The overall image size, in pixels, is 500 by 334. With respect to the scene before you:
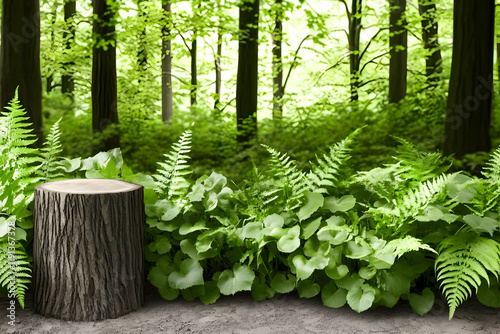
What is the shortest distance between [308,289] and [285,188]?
27.6 inches

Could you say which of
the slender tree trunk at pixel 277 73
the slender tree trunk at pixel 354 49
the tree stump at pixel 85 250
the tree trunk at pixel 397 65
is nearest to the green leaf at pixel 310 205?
the tree stump at pixel 85 250

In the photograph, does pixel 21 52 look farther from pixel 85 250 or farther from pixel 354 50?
pixel 354 50

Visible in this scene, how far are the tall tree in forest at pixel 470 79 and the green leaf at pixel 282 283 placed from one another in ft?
17.2

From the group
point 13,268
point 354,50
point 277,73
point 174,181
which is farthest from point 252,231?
point 277,73

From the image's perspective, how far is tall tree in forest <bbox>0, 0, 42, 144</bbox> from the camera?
8.82m

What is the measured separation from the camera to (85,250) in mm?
3361

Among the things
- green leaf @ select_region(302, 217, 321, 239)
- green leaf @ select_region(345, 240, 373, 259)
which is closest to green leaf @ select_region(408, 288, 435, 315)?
green leaf @ select_region(345, 240, 373, 259)

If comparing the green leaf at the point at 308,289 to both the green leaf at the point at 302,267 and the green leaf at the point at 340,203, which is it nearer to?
the green leaf at the point at 302,267

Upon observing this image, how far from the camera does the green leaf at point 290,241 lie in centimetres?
348

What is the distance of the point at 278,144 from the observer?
12711 millimetres

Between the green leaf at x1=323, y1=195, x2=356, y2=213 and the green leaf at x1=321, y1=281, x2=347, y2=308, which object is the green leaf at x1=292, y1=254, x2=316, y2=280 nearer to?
the green leaf at x1=321, y1=281, x2=347, y2=308

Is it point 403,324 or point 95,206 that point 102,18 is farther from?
point 403,324

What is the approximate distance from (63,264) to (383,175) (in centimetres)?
233

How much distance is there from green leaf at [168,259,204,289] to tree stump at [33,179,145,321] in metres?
0.27
